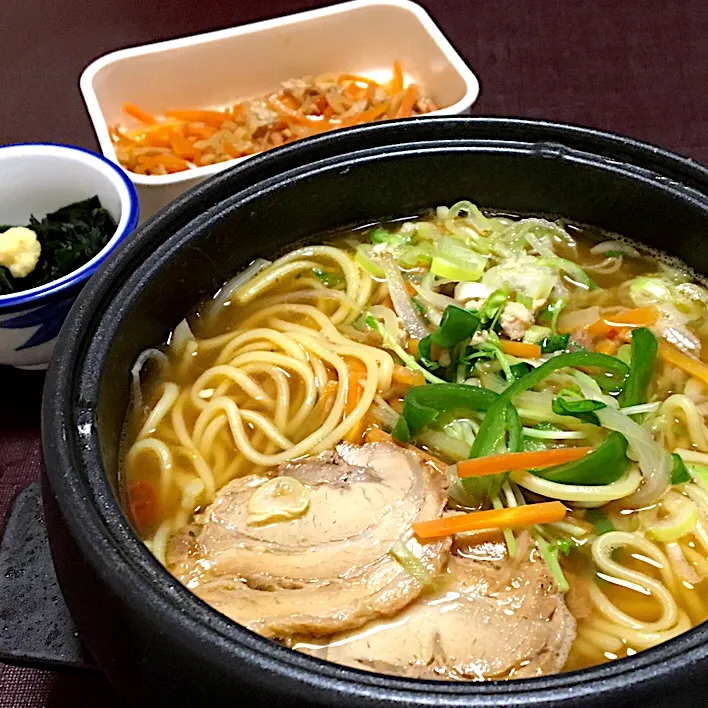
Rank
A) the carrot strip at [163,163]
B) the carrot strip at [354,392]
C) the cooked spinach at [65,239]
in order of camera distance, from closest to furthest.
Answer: the carrot strip at [354,392]
the cooked spinach at [65,239]
the carrot strip at [163,163]

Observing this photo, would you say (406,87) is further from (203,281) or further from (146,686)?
(146,686)

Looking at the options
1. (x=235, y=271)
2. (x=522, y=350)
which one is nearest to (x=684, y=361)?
(x=522, y=350)

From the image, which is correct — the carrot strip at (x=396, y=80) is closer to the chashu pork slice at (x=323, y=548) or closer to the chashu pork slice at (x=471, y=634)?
the chashu pork slice at (x=323, y=548)

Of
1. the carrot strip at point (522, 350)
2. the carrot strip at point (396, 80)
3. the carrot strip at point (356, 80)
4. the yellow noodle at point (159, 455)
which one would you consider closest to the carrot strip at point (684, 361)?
the carrot strip at point (522, 350)

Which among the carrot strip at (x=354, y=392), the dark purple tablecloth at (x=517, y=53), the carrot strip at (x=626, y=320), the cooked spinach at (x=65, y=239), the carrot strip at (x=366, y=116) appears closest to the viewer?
the carrot strip at (x=354, y=392)

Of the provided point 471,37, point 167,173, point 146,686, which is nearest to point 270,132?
point 167,173

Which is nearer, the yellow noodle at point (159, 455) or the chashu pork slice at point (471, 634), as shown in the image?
the chashu pork slice at point (471, 634)
